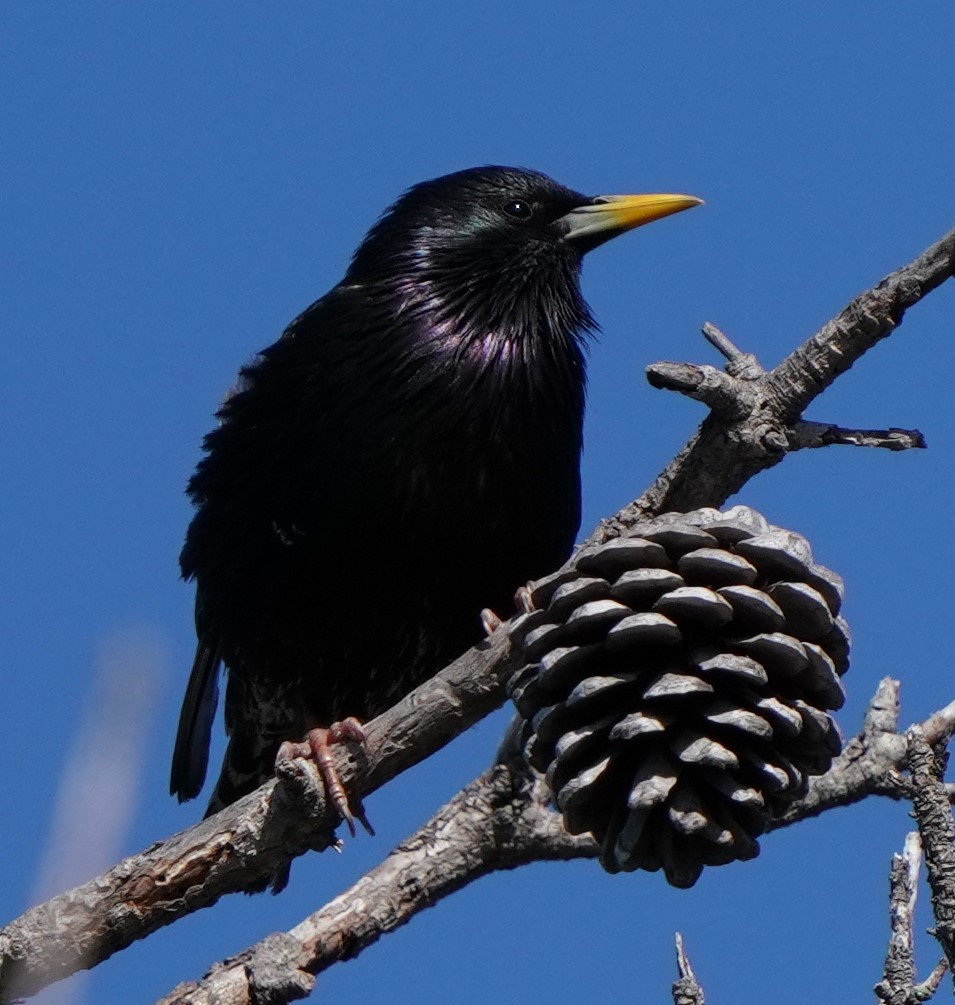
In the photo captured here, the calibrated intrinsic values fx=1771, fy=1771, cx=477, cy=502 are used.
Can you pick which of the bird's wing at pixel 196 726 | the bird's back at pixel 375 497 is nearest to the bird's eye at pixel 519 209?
the bird's back at pixel 375 497

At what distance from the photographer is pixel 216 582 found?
472 cm

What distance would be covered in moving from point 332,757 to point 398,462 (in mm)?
1182

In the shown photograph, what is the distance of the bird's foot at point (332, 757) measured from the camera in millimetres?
3271

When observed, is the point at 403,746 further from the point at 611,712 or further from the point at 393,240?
the point at 393,240

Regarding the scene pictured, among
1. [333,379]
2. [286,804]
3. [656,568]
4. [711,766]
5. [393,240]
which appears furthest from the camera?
[393,240]

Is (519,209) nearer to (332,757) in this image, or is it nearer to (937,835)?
(332,757)

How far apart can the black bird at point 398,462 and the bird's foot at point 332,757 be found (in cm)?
99

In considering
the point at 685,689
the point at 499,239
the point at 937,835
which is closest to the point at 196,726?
the point at 499,239

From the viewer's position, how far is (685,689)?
2641mm

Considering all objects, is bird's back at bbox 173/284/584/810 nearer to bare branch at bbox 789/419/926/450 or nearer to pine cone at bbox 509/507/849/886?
bare branch at bbox 789/419/926/450

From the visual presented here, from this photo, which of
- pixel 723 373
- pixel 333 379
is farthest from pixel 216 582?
pixel 723 373

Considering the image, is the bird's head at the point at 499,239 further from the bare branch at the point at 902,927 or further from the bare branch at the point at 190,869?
the bare branch at the point at 902,927

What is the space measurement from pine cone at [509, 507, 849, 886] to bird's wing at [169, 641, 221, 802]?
8.08ft

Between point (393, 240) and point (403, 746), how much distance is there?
2.18 m
